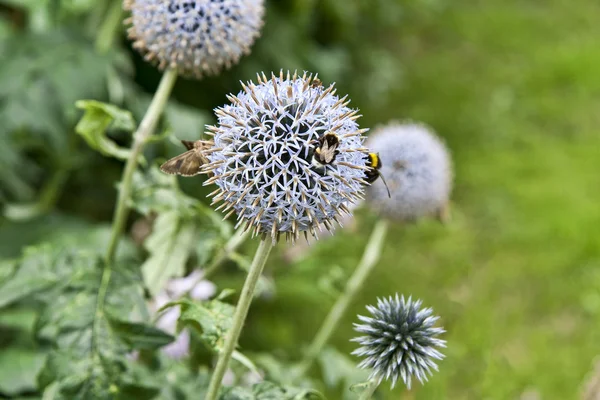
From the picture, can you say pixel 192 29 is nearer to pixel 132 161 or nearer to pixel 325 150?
pixel 132 161

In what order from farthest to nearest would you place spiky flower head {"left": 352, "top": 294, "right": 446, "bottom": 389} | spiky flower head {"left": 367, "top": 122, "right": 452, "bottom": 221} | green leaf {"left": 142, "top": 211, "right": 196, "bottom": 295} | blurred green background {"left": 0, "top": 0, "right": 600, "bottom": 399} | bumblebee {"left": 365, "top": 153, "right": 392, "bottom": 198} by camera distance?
blurred green background {"left": 0, "top": 0, "right": 600, "bottom": 399} → spiky flower head {"left": 367, "top": 122, "right": 452, "bottom": 221} → green leaf {"left": 142, "top": 211, "right": 196, "bottom": 295} → bumblebee {"left": 365, "top": 153, "right": 392, "bottom": 198} → spiky flower head {"left": 352, "top": 294, "right": 446, "bottom": 389}

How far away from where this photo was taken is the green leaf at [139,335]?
1642 mm

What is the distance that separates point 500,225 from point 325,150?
3400mm

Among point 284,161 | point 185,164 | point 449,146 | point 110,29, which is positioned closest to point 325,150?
point 284,161

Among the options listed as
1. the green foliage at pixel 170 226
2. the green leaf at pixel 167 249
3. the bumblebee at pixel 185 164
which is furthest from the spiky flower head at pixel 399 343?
the green leaf at pixel 167 249

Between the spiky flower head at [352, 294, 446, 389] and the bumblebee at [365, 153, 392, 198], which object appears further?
the bumblebee at [365, 153, 392, 198]

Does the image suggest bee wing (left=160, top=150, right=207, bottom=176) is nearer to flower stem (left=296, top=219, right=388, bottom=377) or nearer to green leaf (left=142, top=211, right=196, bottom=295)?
green leaf (left=142, top=211, right=196, bottom=295)

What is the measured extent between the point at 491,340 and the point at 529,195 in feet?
4.84

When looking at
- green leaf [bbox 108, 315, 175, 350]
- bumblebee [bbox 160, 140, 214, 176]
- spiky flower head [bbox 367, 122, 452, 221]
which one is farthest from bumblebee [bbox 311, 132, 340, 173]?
spiky flower head [bbox 367, 122, 452, 221]

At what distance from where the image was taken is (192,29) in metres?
1.81

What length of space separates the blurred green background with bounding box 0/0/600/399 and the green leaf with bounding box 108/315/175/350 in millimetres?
538

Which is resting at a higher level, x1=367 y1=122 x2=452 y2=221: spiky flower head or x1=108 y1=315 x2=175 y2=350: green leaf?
x1=367 y1=122 x2=452 y2=221: spiky flower head

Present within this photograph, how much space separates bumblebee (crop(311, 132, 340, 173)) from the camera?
1.22 meters

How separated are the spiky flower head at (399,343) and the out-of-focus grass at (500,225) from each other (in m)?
1.16
